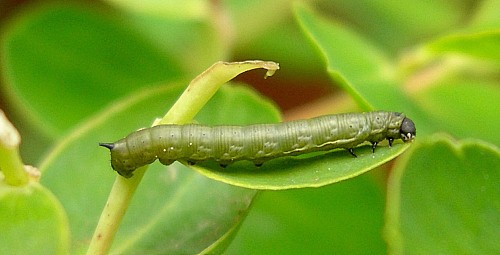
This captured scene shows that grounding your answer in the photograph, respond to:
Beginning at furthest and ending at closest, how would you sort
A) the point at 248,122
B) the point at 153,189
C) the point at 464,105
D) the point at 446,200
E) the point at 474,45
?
the point at 464,105, the point at 474,45, the point at 248,122, the point at 153,189, the point at 446,200

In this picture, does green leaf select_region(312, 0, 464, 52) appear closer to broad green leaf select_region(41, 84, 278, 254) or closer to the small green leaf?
the small green leaf

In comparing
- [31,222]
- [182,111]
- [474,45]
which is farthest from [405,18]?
[31,222]

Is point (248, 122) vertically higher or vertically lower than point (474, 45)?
lower

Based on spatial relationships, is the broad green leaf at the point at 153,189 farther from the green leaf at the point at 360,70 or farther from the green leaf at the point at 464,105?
the green leaf at the point at 464,105

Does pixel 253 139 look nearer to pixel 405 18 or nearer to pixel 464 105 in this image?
pixel 464 105

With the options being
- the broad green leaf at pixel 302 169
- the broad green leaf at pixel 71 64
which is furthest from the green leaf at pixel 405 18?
the broad green leaf at pixel 302 169

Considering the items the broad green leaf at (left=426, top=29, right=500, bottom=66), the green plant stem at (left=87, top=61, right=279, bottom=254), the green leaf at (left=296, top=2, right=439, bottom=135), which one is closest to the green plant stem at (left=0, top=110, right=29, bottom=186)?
the green plant stem at (left=87, top=61, right=279, bottom=254)
